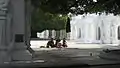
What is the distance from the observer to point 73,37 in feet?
179

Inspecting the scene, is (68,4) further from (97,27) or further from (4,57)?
(97,27)

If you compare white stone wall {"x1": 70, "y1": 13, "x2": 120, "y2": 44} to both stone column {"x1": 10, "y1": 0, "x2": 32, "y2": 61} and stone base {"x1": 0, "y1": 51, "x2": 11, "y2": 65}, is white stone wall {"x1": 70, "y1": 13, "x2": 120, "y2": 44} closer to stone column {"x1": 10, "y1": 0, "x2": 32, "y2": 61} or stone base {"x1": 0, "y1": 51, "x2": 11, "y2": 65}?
stone column {"x1": 10, "y1": 0, "x2": 32, "y2": 61}

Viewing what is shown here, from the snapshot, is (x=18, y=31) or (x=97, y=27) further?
(x=97, y=27)

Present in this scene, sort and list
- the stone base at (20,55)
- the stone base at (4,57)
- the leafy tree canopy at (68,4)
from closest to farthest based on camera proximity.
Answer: the stone base at (4,57), the stone base at (20,55), the leafy tree canopy at (68,4)

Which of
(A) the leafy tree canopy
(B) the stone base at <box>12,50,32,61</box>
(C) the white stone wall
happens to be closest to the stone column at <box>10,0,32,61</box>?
(B) the stone base at <box>12,50,32,61</box>

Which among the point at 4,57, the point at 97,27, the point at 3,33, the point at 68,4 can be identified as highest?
the point at 68,4

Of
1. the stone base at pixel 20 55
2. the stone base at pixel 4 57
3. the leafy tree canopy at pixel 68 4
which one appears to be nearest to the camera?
the stone base at pixel 4 57

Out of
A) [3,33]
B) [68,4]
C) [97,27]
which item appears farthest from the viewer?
[97,27]

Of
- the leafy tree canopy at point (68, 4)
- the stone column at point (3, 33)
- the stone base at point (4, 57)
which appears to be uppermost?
the leafy tree canopy at point (68, 4)

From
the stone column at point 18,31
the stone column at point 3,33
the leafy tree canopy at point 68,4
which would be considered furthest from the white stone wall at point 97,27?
the stone column at point 3,33

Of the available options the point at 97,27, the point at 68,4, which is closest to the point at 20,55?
the point at 68,4

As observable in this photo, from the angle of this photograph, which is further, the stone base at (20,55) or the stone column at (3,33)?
the stone base at (20,55)

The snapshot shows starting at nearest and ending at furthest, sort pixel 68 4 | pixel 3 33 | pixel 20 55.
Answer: pixel 3 33
pixel 20 55
pixel 68 4

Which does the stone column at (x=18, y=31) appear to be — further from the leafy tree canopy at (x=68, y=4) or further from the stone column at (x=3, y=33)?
the leafy tree canopy at (x=68, y=4)
